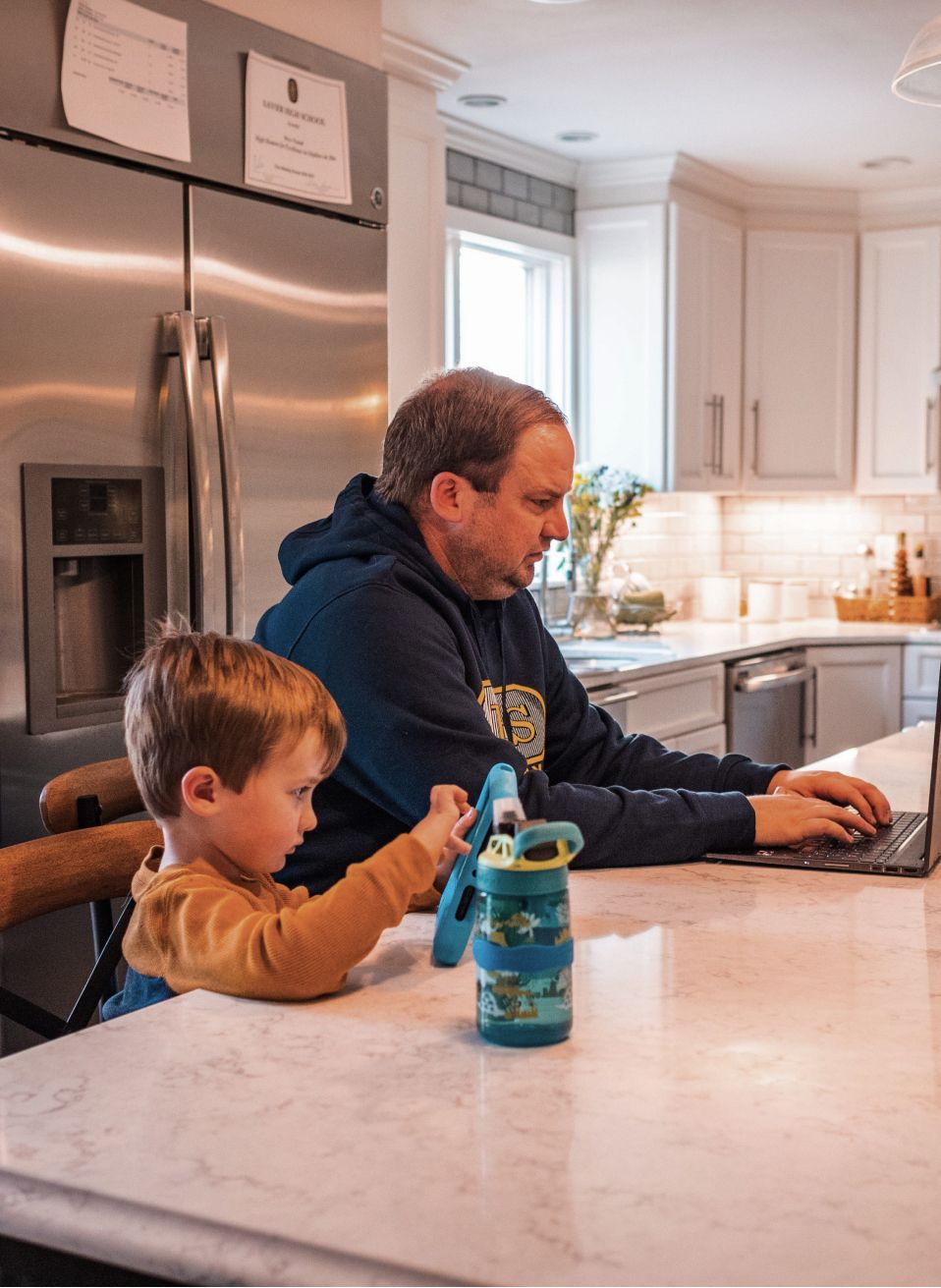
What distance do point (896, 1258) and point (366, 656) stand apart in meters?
1.01

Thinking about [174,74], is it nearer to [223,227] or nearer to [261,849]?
[223,227]

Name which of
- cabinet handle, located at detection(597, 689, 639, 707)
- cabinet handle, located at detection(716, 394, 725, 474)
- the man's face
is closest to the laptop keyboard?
the man's face

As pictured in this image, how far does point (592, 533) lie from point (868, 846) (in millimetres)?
3307

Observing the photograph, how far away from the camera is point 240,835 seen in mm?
1324

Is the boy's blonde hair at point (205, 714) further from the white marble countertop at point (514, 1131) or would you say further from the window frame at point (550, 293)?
the window frame at point (550, 293)

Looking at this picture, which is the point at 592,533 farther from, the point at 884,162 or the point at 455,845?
the point at 455,845

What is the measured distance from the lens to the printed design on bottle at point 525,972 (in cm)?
104

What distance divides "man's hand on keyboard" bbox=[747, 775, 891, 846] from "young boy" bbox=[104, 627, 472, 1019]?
513 millimetres

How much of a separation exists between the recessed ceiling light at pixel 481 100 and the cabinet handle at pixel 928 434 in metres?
2.18

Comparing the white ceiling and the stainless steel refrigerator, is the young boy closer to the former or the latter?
the stainless steel refrigerator

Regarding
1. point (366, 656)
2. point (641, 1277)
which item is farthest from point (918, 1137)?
point (366, 656)

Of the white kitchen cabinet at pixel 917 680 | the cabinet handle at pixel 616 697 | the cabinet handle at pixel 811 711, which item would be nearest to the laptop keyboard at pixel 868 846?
the cabinet handle at pixel 616 697

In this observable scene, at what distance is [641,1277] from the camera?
74 cm

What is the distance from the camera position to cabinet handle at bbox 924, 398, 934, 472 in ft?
17.9
